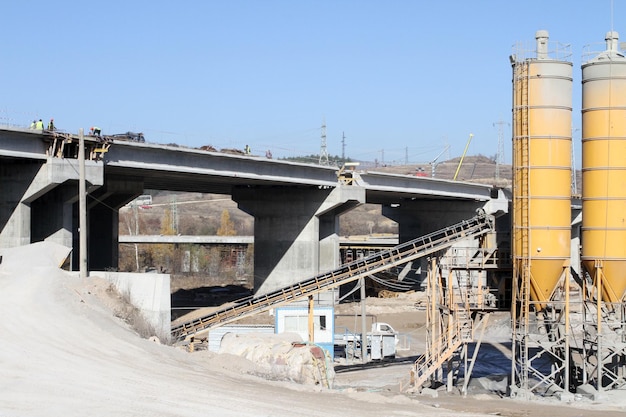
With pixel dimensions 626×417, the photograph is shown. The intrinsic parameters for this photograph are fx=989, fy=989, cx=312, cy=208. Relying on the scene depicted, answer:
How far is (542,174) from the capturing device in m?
36.4

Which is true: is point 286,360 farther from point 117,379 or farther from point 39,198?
point 39,198

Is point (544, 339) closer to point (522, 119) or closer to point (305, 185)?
point (522, 119)

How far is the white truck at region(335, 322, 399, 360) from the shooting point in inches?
1817

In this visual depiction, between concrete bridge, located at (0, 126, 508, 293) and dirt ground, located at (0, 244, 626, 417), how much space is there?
5929mm

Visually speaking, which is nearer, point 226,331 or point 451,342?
point 451,342

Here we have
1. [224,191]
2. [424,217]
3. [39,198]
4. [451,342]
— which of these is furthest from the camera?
[424,217]

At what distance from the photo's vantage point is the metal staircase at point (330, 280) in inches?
1658

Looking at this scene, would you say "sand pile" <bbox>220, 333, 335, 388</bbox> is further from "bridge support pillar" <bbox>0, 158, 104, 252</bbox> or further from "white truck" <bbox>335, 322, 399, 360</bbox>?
"bridge support pillar" <bbox>0, 158, 104, 252</bbox>

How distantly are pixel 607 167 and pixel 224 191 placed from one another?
44.3 meters

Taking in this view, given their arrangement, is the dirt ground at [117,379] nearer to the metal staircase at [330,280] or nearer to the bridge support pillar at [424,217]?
the metal staircase at [330,280]

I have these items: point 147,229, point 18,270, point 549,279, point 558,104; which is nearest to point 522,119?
point 558,104

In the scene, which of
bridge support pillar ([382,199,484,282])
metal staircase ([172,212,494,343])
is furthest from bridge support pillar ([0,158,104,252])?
bridge support pillar ([382,199,484,282])

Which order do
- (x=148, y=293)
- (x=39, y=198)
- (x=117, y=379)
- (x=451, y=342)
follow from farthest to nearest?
(x=39, y=198)
(x=148, y=293)
(x=451, y=342)
(x=117, y=379)

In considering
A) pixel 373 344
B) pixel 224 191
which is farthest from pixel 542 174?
pixel 224 191
